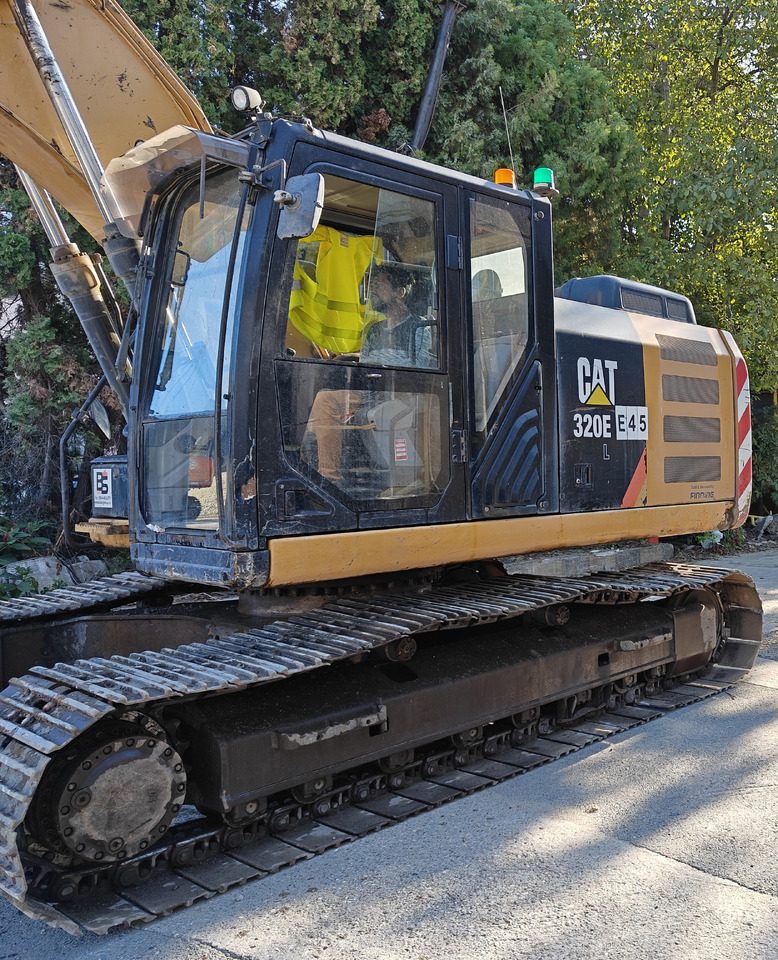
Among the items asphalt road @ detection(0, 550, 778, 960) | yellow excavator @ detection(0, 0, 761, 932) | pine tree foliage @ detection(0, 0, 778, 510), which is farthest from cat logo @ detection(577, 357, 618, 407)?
pine tree foliage @ detection(0, 0, 778, 510)

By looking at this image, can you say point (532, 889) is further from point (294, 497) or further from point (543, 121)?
point (543, 121)

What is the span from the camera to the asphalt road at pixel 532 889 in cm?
287

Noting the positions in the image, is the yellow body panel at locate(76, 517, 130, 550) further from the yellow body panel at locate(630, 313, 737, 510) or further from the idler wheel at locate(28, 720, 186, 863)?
the yellow body panel at locate(630, 313, 737, 510)

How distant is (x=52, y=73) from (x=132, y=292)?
3.93 feet

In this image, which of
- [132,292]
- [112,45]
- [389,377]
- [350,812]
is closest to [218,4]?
[112,45]

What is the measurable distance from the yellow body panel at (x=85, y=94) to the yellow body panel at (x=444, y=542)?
2590 mm

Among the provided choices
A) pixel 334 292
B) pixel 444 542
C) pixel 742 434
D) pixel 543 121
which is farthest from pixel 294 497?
pixel 543 121

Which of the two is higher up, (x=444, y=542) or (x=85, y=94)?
(x=85, y=94)

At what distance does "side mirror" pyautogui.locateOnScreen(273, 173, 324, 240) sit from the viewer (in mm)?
3312

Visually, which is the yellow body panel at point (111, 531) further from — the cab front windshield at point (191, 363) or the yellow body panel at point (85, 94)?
the yellow body panel at point (85, 94)

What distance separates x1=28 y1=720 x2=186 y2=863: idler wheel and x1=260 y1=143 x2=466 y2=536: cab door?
0.90 metres

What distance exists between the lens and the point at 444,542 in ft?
13.1

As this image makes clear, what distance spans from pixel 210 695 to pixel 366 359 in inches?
59.5

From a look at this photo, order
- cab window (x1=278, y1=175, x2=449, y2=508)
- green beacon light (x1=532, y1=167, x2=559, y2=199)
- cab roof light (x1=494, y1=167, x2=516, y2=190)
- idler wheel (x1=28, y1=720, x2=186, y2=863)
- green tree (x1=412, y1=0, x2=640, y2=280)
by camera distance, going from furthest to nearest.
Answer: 1. green tree (x1=412, y1=0, x2=640, y2=280)
2. green beacon light (x1=532, y1=167, x2=559, y2=199)
3. cab roof light (x1=494, y1=167, x2=516, y2=190)
4. cab window (x1=278, y1=175, x2=449, y2=508)
5. idler wheel (x1=28, y1=720, x2=186, y2=863)
